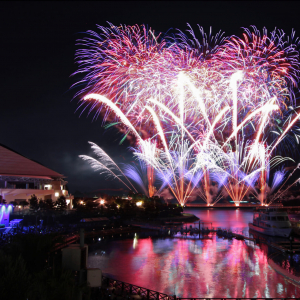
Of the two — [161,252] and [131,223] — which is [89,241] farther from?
[131,223]

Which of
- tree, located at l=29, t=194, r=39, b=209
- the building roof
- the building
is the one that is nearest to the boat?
tree, located at l=29, t=194, r=39, b=209

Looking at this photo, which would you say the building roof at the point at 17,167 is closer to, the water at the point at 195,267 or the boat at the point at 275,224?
the water at the point at 195,267

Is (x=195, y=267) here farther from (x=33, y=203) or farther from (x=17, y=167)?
(x=17, y=167)

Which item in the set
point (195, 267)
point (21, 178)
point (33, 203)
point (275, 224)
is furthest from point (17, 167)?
point (275, 224)

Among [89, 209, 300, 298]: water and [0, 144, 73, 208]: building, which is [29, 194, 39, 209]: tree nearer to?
[0, 144, 73, 208]: building

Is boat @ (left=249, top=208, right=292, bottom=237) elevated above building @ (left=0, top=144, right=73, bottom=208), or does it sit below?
below

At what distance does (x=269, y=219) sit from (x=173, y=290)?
32459mm

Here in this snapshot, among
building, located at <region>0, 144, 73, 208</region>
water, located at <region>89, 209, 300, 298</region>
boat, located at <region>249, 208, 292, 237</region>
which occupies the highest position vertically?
building, located at <region>0, 144, 73, 208</region>

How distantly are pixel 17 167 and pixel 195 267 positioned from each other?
125 ft

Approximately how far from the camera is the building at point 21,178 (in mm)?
51541

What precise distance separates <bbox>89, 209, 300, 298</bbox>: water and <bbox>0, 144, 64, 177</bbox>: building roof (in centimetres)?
2054

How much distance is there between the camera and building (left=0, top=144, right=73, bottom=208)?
5154 cm

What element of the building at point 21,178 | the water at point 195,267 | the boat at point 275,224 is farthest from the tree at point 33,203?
the boat at point 275,224

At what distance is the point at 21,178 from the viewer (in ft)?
171
